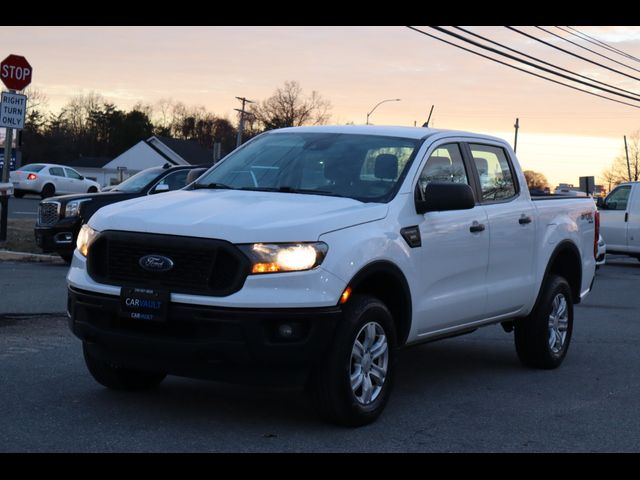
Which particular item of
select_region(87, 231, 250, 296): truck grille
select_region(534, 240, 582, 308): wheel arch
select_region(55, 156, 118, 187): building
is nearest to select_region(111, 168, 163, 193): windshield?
select_region(534, 240, 582, 308): wheel arch

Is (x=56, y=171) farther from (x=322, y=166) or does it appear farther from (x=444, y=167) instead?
(x=322, y=166)

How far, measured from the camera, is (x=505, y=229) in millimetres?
8078

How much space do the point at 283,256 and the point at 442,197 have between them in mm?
1535

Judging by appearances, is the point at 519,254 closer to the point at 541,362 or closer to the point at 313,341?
the point at 541,362

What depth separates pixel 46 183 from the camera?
142ft

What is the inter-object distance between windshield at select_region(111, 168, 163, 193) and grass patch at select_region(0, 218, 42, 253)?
8.02 feet

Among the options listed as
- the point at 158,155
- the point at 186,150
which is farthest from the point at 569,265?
the point at 158,155

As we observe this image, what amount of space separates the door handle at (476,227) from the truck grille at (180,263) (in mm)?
2343

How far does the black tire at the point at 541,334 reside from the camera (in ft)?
28.6

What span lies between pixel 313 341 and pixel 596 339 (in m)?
5.90

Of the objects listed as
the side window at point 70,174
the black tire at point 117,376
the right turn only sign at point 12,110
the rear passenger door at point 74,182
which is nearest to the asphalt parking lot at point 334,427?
the black tire at point 117,376

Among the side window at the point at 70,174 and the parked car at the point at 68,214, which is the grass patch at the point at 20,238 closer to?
the parked car at the point at 68,214
